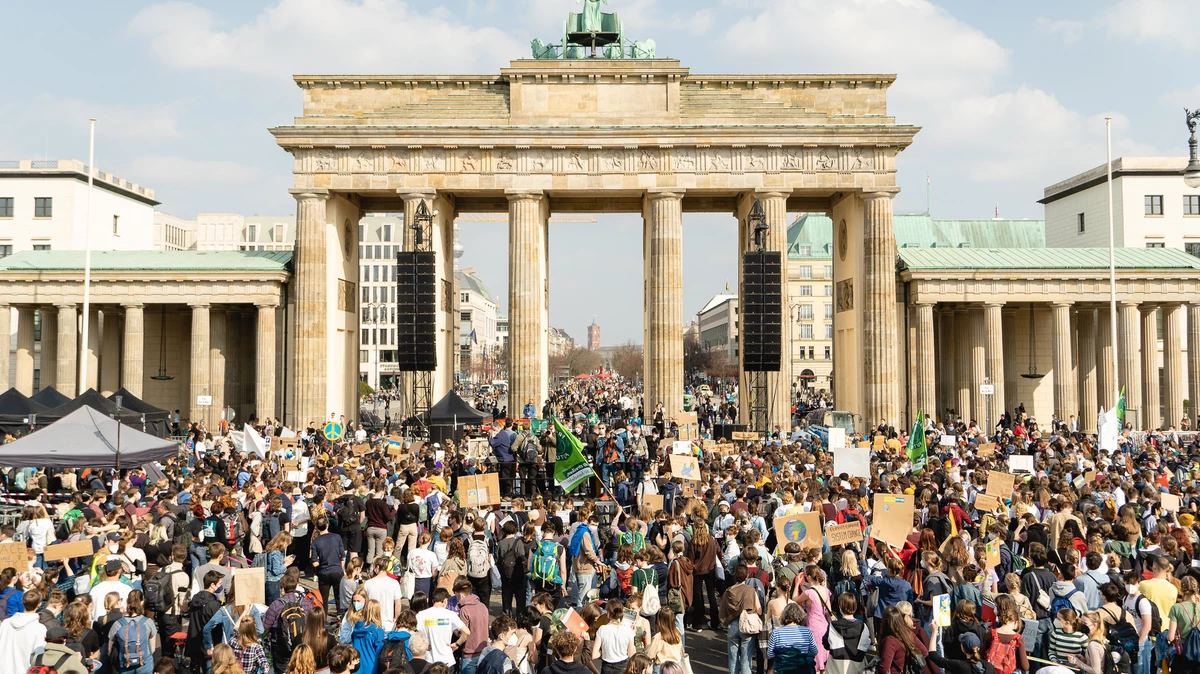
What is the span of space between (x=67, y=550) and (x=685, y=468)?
11.4 metres

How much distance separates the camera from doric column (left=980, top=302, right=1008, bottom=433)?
4419cm

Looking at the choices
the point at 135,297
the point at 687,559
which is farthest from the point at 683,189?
the point at 687,559

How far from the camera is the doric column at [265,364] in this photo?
143ft

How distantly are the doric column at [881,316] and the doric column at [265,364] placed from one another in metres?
27.1

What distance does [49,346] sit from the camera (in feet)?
155

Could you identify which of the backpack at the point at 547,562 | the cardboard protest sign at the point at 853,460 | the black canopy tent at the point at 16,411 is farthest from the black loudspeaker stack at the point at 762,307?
the backpack at the point at 547,562

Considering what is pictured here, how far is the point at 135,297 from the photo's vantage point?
44.5m

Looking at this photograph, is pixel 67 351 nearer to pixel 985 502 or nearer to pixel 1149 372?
pixel 985 502

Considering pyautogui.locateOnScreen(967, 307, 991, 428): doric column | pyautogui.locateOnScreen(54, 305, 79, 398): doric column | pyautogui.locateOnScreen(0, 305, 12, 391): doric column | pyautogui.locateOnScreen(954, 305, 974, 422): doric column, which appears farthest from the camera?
pyautogui.locateOnScreen(954, 305, 974, 422): doric column

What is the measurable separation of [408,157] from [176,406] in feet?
63.0

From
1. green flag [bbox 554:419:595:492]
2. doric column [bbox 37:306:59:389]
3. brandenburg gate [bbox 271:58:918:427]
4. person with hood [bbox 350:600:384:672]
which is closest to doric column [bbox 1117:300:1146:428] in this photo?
brandenburg gate [bbox 271:58:918:427]

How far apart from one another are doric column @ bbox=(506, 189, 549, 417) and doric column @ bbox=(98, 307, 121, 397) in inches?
867

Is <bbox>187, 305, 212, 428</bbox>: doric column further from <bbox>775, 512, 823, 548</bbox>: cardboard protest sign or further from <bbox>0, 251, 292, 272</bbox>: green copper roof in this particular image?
<bbox>775, 512, 823, 548</bbox>: cardboard protest sign

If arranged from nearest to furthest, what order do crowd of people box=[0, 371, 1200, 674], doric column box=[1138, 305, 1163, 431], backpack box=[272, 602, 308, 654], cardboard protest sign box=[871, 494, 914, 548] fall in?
crowd of people box=[0, 371, 1200, 674]
backpack box=[272, 602, 308, 654]
cardboard protest sign box=[871, 494, 914, 548]
doric column box=[1138, 305, 1163, 431]
